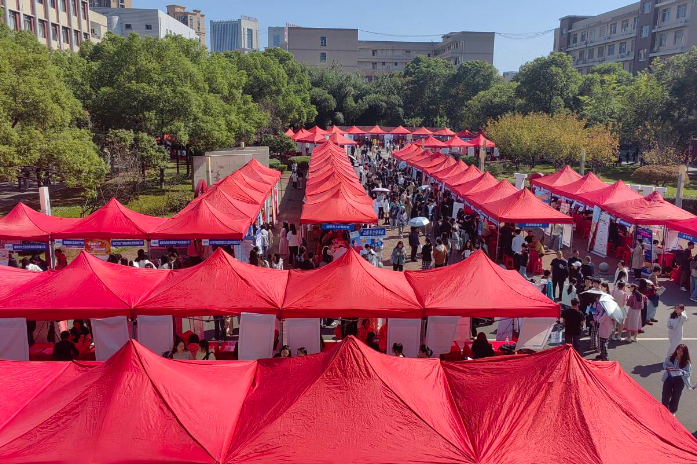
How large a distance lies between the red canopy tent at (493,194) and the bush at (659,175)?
52.5 ft

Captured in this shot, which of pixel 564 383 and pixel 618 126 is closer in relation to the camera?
pixel 564 383

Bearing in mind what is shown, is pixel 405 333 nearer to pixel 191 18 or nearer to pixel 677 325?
pixel 677 325

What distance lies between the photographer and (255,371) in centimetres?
707

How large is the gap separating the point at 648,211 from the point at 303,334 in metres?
12.2

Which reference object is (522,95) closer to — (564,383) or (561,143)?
(561,143)

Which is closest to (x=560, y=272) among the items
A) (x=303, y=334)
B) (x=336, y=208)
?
(x=336, y=208)

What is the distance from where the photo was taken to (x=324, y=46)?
89.6 m

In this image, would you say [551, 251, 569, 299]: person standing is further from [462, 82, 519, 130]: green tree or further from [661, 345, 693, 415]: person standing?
[462, 82, 519, 130]: green tree

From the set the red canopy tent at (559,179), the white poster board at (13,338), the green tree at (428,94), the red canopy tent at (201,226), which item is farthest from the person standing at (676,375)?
the green tree at (428,94)

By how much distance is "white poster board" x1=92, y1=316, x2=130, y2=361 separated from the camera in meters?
9.57

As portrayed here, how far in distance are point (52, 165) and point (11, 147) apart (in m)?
2.21

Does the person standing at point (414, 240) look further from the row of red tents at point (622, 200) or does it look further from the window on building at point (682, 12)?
the window on building at point (682, 12)

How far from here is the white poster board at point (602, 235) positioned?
18.2 m

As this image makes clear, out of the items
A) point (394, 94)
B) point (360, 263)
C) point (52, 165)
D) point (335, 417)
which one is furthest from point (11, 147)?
point (394, 94)
